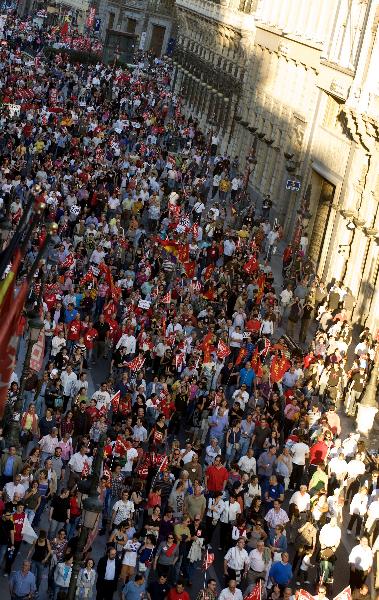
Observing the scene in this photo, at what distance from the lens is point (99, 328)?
3600 cm

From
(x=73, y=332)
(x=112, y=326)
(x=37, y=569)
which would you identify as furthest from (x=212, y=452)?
(x=112, y=326)

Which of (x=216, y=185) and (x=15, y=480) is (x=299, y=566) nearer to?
(x=15, y=480)

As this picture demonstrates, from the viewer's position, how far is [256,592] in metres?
23.0

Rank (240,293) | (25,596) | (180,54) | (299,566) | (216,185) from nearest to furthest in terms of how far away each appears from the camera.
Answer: (25,596), (299,566), (240,293), (216,185), (180,54)

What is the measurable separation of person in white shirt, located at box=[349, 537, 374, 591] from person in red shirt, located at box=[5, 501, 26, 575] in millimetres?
5308

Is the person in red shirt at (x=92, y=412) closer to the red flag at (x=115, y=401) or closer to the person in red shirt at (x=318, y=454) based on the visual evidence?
the red flag at (x=115, y=401)

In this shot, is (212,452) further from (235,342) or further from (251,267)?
(251,267)

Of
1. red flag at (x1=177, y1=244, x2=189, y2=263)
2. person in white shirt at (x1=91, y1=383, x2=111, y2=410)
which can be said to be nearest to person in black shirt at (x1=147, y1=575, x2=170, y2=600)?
person in white shirt at (x1=91, y1=383, x2=111, y2=410)

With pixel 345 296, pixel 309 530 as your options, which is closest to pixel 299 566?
pixel 309 530

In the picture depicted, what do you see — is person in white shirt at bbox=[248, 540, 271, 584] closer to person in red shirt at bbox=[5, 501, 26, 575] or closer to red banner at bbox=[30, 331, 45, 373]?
person in red shirt at bbox=[5, 501, 26, 575]

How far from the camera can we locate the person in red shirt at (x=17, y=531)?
24.0m

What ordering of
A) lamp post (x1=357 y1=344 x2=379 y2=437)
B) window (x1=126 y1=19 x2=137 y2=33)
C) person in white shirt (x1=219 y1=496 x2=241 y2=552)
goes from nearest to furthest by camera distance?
person in white shirt (x1=219 y1=496 x2=241 y2=552)
lamp post (x1=357 y1=344 x2=379 y2=437)
window (x1=126 y1=19 x2=137 y2=33)

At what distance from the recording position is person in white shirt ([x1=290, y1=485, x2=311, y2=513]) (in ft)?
90.4

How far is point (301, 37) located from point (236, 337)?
31719mm
